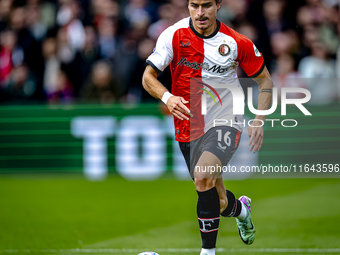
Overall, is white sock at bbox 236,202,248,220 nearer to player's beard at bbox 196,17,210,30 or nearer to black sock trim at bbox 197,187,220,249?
black sock trim at bbox 197,187,220,249

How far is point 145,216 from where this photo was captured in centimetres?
723

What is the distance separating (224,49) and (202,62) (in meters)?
0.25

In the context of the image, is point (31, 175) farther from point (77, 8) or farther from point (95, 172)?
point (77, 8)

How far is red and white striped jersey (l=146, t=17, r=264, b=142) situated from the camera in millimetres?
4879

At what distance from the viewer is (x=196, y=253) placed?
17.7 ft

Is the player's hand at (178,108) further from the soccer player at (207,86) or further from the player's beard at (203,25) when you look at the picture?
the player's beard at (203,25)

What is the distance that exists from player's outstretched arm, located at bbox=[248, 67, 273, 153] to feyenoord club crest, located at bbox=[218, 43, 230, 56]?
0.41 m

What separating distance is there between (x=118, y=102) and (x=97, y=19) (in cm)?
209

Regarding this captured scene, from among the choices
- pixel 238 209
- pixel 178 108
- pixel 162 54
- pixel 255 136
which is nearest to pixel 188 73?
pixel 162 54

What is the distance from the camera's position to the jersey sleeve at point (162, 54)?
15.8 feet

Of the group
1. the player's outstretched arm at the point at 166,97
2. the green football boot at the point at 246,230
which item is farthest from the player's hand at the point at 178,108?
the green football boot at the point at 246,230

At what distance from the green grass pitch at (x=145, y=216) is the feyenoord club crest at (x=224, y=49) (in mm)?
2120

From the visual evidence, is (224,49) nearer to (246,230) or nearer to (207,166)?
(207,166)

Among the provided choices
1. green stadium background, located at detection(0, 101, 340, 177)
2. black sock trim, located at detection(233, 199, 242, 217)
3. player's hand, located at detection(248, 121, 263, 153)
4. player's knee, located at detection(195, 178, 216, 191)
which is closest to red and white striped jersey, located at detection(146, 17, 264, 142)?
player's hand, located at detection(248, 121, 263, 153)
